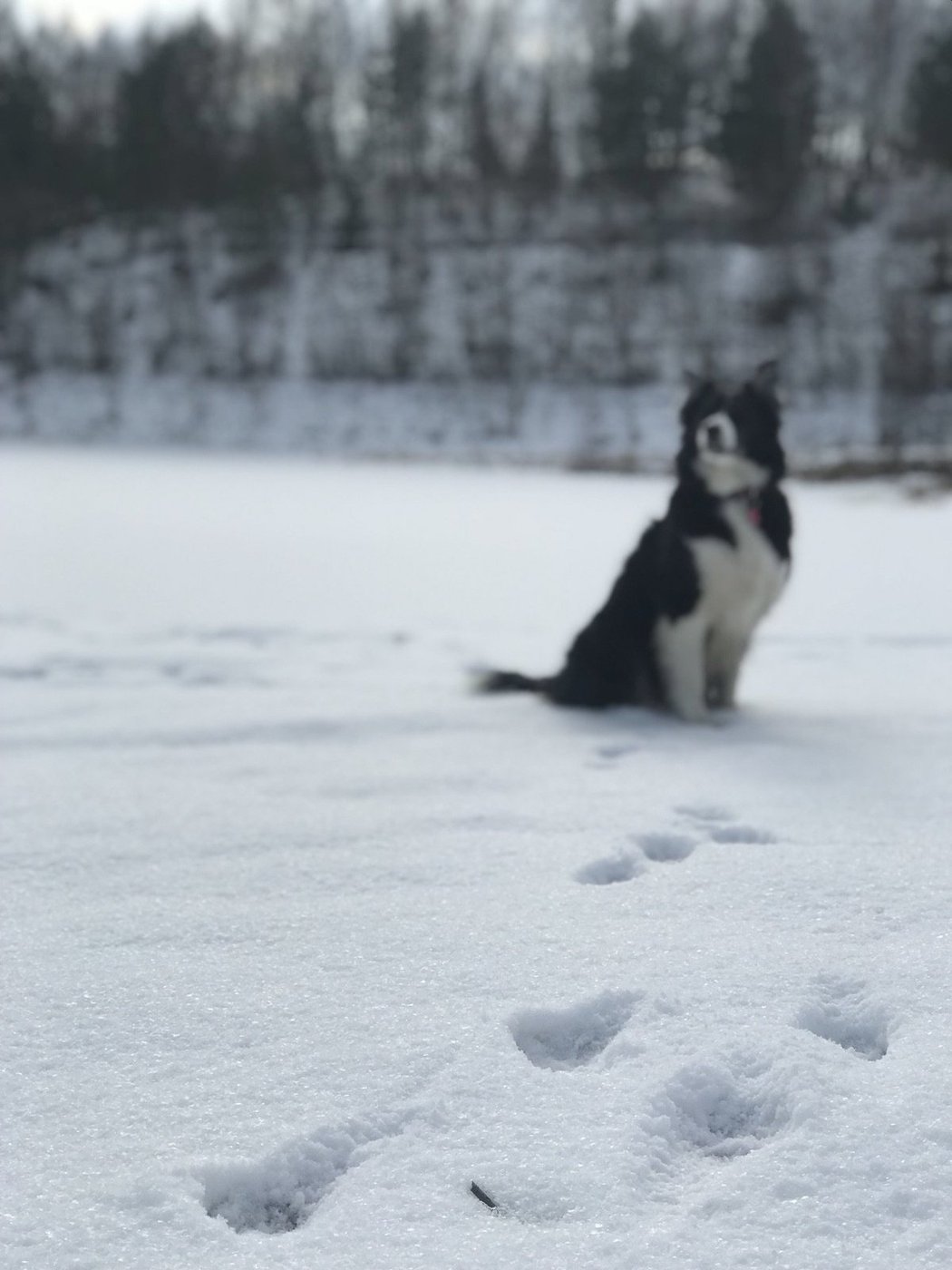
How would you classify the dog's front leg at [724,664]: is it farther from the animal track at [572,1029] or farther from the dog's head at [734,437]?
the animal track at [572,1029]

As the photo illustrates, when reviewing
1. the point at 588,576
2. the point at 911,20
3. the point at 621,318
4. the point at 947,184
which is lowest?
the point at 588,576

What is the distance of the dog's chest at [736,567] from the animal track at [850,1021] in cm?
237

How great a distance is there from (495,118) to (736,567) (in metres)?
46.6

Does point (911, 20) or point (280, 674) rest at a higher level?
point (911, 20)

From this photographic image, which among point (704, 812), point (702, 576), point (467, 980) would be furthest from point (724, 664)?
point (467, 980)

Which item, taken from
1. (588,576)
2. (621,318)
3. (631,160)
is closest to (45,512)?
(588,576)

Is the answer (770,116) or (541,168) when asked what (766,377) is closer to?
(770,116)

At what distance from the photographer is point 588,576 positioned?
860 cm

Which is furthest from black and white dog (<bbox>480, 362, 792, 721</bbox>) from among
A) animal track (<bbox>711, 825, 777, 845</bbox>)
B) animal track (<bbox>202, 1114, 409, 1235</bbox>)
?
animal track (<bbox>202, 1114, 409, 1235</bbox>)

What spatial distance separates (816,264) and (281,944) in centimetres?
3517

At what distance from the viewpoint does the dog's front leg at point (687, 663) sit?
4.04 m

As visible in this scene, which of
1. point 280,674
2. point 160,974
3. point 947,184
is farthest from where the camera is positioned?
point 947,184

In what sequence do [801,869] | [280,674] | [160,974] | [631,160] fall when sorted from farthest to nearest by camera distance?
[631,160] → [280,674] → [801,869] → [160,974]

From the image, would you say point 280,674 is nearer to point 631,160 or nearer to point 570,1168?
point 570,1168
